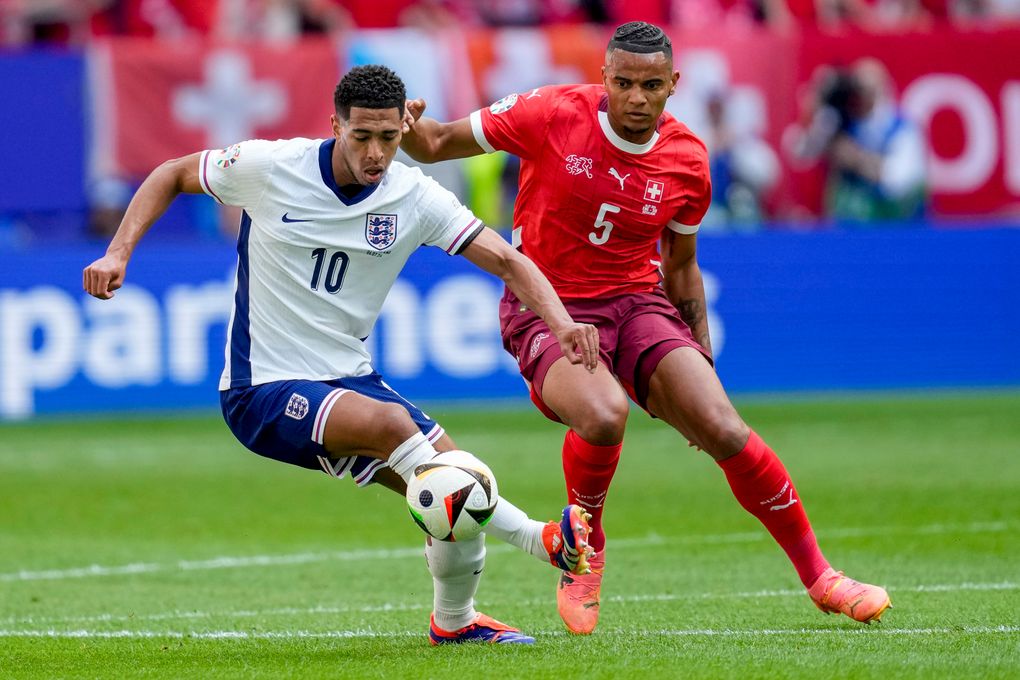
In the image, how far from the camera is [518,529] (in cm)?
620

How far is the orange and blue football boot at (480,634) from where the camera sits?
639cm

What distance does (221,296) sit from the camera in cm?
1472

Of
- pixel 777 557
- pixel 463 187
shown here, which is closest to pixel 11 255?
pixel 463 187

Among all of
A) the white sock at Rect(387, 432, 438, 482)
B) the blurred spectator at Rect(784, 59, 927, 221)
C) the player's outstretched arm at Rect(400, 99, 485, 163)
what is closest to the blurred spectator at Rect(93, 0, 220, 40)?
the blurred spectator at Rect(784, 59, 927, 221)

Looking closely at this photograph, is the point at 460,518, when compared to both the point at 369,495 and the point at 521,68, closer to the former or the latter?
the point at 369,495

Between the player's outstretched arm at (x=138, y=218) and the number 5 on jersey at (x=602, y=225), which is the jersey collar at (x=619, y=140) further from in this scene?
the player's outstretched arm at (x=138, y=218)

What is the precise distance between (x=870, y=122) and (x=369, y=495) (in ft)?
24.9

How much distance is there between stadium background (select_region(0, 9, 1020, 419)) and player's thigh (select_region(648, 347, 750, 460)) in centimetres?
807

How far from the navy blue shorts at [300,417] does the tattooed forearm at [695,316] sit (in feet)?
5.43

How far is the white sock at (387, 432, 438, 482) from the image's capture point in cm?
608

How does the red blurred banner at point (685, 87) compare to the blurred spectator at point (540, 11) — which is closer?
the red blurred banner at point (685, 87)

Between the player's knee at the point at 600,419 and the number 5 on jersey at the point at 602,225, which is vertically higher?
the number 5 on jersey at the point at 602,225

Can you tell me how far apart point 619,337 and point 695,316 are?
1.77 feet

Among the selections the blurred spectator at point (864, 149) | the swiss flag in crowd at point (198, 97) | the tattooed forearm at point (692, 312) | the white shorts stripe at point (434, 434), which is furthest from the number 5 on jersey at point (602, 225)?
the blurred spectator at point (864, 149)
